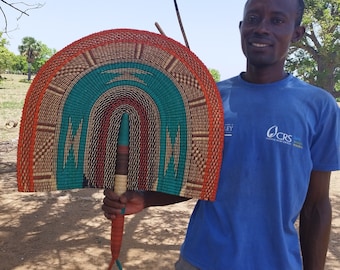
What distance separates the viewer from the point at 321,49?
1513 centimetres

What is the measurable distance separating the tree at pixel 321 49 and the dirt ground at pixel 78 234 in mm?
10265

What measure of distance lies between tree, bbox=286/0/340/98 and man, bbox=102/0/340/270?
48.1ft

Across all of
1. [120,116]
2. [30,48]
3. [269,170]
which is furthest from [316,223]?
[30,48]

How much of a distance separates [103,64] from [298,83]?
712mm

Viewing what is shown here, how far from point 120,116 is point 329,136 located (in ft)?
2.51

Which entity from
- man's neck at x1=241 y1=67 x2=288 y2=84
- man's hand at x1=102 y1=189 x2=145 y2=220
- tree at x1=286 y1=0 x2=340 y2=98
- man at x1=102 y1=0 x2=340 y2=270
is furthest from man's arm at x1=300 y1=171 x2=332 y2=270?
tree at x1=286 y1=0 x2=340 y2=98

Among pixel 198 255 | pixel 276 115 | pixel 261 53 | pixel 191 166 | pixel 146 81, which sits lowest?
pixel 198 255

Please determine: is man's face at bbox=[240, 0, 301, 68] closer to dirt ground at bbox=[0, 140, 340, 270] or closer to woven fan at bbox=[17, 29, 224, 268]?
woven fan at bbox=[17, 29, 224, 268]

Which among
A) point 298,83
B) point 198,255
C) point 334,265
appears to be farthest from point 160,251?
point 298,83

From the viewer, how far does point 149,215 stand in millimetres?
5496

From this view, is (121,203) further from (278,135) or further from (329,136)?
(329,136)

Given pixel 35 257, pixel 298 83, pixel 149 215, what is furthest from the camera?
pixel 149 215

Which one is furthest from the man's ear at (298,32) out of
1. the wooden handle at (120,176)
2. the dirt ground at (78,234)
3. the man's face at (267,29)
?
the dirt ground at (78,234)

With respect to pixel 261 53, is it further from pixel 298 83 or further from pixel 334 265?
pixel 334 265
